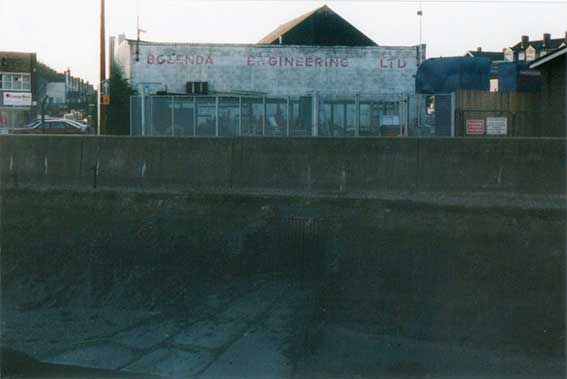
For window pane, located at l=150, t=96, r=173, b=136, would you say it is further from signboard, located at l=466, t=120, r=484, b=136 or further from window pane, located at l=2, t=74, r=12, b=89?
window pane, located at l=2, t=74, r=12, b=89

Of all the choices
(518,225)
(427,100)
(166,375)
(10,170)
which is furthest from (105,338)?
(427,100)

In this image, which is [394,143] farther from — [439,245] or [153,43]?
[153,43]

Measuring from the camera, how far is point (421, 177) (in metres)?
10.5

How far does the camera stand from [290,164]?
11.2 m

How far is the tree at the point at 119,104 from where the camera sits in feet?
110

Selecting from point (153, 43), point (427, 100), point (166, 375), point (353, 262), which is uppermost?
point (153, 43)

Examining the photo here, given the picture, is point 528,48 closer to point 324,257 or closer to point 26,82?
point 26,82

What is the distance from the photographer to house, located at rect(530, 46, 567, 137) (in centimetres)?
1948

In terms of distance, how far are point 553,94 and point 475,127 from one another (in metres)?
2.30

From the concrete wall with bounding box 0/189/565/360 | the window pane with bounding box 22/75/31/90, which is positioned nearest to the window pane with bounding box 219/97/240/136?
the concrete wall with bounding box 0/189/565/360

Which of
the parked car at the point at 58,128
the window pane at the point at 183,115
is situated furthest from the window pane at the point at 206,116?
the parked car at the point at 58,128

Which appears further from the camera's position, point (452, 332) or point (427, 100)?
point (427, 100)

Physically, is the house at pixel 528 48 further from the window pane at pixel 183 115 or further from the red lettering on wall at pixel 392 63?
the window pane at pixel 183 115

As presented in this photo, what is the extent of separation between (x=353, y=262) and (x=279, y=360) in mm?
1795
